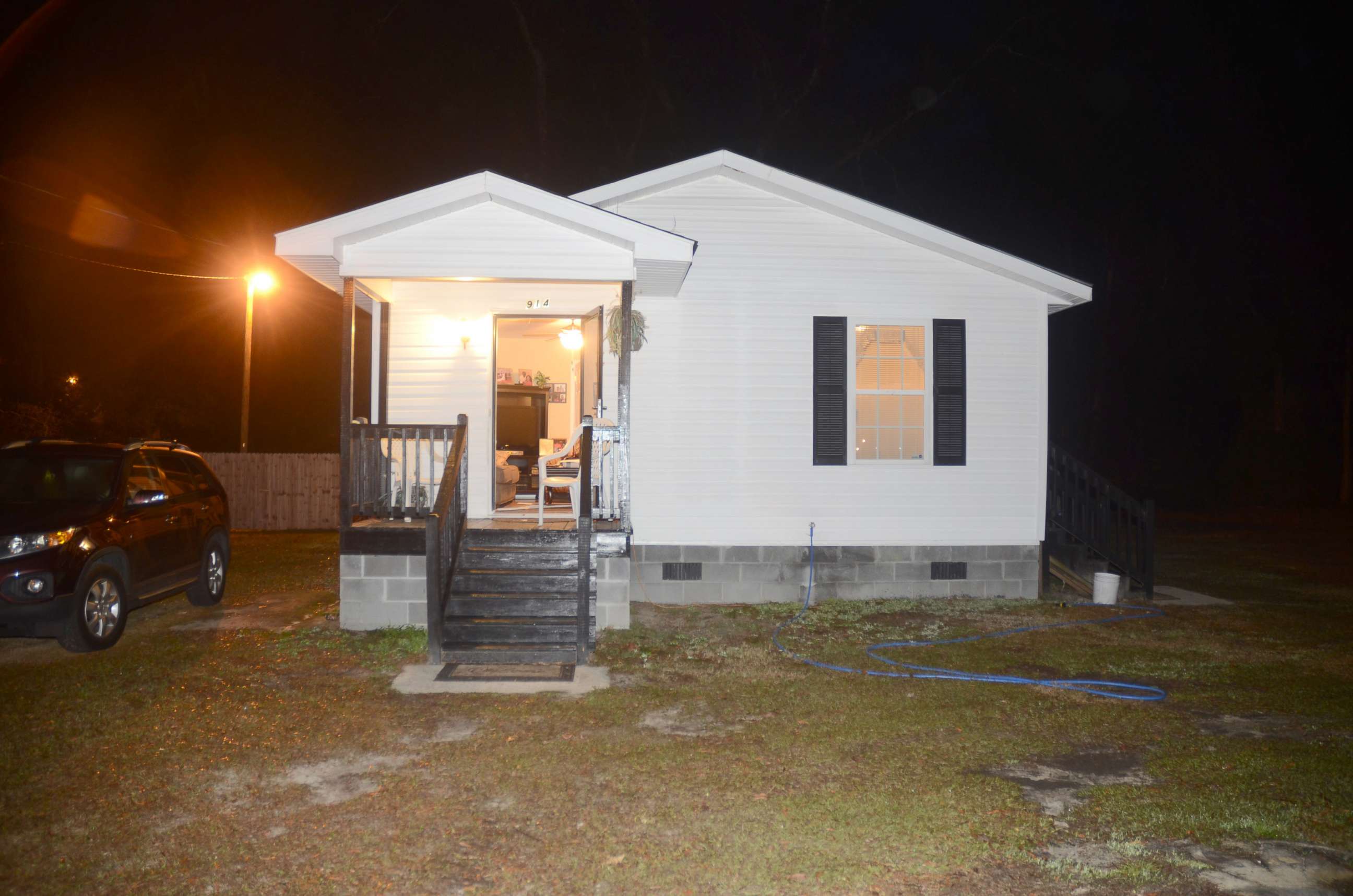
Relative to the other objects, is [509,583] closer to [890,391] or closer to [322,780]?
[322,780]

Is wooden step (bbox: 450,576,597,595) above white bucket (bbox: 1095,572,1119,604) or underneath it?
above

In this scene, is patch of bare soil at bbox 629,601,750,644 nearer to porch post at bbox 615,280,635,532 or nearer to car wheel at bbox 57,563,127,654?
porch post at bbox 615,280,635,532

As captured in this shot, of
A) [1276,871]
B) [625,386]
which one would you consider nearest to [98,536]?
[625,386]

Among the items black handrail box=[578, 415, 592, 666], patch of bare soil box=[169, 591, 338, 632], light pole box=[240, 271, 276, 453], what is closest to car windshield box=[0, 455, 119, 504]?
patch of bare soil box=[169, 591, 338, 632]

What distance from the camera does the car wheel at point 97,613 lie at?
6.75 metres

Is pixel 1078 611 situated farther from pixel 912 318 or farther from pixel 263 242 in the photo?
pixel 263 242

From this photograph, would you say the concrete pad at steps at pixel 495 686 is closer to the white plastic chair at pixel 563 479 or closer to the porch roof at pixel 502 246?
the white plastic chair at pixel 563 479

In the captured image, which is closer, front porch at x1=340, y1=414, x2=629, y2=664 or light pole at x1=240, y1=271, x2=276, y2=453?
front porch at x1=340, y1=414, x2=629, y2=664

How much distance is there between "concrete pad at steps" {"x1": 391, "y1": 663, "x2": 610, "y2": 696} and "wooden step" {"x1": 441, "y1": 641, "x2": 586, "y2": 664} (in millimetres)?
200

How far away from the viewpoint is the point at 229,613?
880cm

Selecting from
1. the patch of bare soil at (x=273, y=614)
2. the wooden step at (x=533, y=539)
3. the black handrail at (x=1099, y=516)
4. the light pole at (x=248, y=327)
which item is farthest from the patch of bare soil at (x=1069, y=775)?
the light pole at (x=248, y=327)

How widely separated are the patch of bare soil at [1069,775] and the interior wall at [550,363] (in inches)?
304

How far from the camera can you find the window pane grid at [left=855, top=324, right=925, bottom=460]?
31.5 ft

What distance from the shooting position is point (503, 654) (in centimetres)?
661
